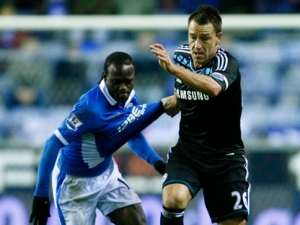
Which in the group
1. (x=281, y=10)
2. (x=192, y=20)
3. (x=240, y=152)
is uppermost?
(x=281, y=10)

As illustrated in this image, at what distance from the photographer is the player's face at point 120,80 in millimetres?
5285

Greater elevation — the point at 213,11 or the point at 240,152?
the point at 213,11

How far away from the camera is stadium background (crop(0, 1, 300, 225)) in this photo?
25.9 ft

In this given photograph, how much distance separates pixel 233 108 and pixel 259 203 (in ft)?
9.89

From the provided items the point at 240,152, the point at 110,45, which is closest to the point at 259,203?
the point at 110,45

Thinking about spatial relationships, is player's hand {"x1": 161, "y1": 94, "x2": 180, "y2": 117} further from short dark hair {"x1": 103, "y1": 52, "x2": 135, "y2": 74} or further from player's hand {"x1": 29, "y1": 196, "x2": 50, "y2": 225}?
player's hand {"x1": 29, "y1": 196, "x2": 50, "y2": 225}

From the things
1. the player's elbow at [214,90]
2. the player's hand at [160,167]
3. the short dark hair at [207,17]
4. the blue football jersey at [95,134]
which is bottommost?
the player's hand at [160,167]

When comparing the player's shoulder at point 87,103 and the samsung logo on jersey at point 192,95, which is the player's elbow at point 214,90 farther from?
the player's shoulder at point 87,103

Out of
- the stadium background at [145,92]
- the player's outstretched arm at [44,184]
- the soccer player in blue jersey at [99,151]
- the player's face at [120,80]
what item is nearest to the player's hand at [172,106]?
the soccer player in blue jersey at [99,151]

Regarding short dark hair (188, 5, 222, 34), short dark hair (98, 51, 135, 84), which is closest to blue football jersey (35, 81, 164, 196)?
short dark hair (98, 51, 135, 84)

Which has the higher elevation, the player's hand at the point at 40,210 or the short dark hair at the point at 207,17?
the short dark hair at the point at 207,17

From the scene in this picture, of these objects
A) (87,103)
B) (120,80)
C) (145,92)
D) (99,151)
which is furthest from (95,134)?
(145,92)

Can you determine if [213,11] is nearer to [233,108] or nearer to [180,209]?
[233,108]

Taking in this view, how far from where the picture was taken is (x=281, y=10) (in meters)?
9.46
